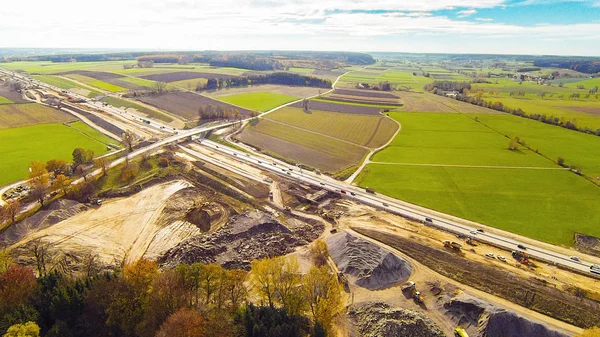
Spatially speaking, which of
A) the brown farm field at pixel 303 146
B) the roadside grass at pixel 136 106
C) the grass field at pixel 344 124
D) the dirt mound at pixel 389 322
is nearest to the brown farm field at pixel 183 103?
the roadside grass at pixel 136 106

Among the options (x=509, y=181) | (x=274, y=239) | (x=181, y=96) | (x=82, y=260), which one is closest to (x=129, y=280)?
(x=82, y=260)

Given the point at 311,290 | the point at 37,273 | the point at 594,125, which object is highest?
the point at 594,125

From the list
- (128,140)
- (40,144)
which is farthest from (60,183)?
(40,144)

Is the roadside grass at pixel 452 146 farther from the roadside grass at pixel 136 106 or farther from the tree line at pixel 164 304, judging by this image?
the roadside grass at pixel 136 106

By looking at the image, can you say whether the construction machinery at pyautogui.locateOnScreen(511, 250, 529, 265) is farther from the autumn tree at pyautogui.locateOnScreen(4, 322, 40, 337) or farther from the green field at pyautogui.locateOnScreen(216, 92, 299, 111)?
the green field at pyautogui.locateOnScreen(216, 92, 299, 111)

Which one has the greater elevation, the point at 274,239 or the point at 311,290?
the point at 311,290

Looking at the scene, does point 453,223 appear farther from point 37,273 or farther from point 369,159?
point 37,273
